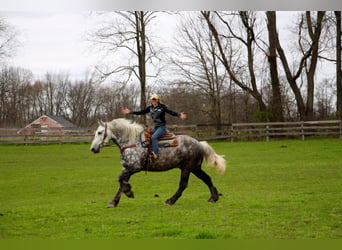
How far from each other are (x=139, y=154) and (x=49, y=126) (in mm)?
2440

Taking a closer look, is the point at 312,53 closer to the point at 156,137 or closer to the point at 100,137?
the point at 156,137

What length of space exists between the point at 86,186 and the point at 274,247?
366 cm

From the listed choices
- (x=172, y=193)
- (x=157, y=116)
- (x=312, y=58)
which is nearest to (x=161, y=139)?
(x=157, y=116)

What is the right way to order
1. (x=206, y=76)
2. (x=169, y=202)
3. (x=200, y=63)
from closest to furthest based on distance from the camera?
(x=169, y=202), (x=206, y=76), (x=200, y=63)

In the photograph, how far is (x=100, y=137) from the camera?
20.5 feet

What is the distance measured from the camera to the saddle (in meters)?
6.34

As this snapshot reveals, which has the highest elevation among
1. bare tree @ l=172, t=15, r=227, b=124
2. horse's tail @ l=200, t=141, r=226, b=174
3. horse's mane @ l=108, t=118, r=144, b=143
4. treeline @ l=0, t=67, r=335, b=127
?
bare tree @ l=172, t=15, r=227, b=124

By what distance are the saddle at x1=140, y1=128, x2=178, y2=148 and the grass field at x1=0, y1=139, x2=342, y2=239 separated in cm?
82

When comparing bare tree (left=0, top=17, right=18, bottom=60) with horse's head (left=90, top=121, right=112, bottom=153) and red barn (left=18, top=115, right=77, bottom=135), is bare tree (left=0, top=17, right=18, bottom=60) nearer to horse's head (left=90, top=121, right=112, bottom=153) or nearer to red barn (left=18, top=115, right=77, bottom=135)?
red barn (left=18, top=115, right=77, bottom=135)

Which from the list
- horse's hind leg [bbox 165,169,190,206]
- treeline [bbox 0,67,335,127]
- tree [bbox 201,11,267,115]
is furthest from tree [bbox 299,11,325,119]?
horse's hind leg [bbox 165,169,190,206]

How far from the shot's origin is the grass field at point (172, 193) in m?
5.44

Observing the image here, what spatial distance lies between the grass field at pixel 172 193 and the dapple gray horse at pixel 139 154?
0.35m

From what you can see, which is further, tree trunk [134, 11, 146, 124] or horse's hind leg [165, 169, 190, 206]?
tree trunk [134, 11, 146, 124]

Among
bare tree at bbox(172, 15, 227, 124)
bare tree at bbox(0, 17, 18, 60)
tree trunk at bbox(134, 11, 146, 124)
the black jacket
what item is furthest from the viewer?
bare tree at bbox(172, 15, 227, 124)
